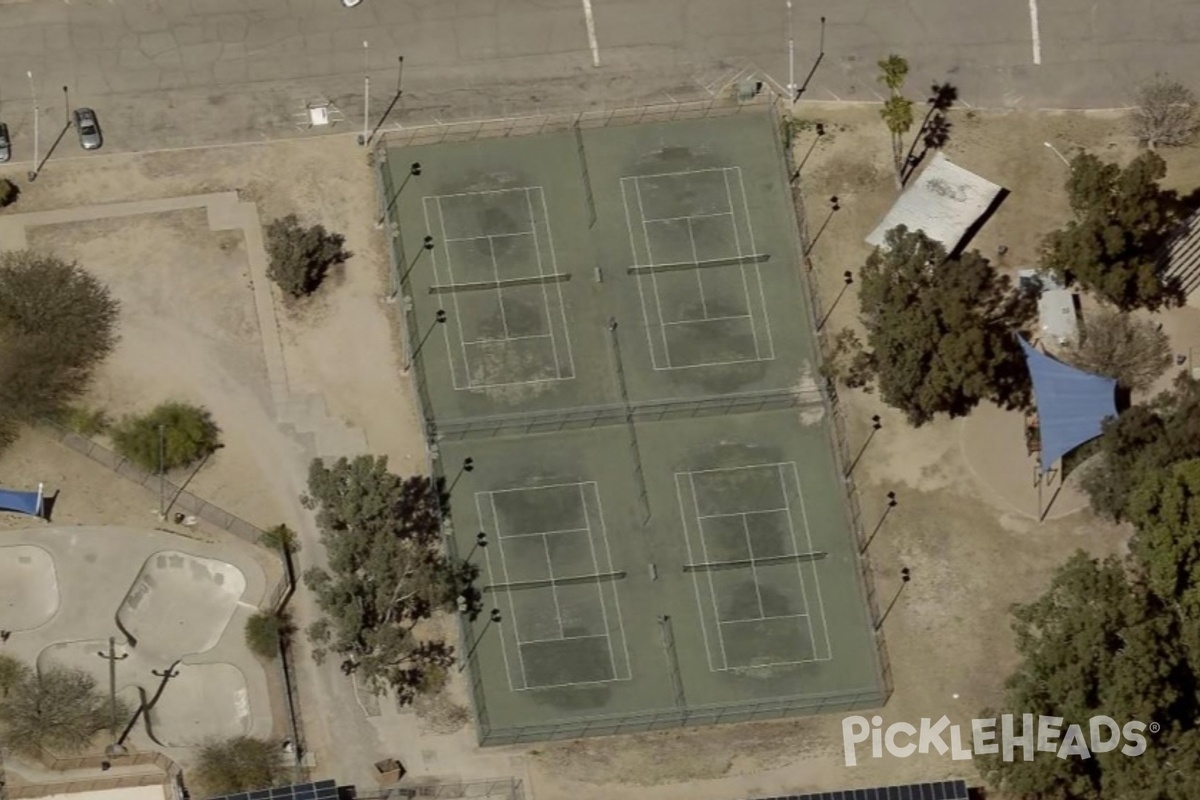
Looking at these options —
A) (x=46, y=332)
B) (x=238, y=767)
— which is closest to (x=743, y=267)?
(x=46, y=332)

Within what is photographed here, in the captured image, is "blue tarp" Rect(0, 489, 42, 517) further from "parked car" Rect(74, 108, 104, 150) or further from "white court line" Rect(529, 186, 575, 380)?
"white court line" Rect(529, 186, 575, 380)

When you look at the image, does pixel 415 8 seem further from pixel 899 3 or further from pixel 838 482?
pixel 838 482

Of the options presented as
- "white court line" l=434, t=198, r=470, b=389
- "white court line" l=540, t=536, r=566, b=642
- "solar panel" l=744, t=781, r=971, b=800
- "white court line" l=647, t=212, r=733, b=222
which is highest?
"white court line" l=647, t=212, r=733, b=222

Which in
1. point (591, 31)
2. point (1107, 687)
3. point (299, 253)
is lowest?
point (1107, 687)

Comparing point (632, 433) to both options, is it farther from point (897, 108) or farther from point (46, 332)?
point (46, 332)

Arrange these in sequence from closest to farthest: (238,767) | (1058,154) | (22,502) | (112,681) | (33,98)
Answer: (238,767) < (112,681) < (22,502) < (1058,154) < (33,98)

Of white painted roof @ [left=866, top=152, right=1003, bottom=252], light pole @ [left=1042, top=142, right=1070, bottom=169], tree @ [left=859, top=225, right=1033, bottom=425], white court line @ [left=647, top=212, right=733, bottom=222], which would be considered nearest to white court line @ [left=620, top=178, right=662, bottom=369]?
white court line @ [left=647, top=212, right=733, bottom=222]
